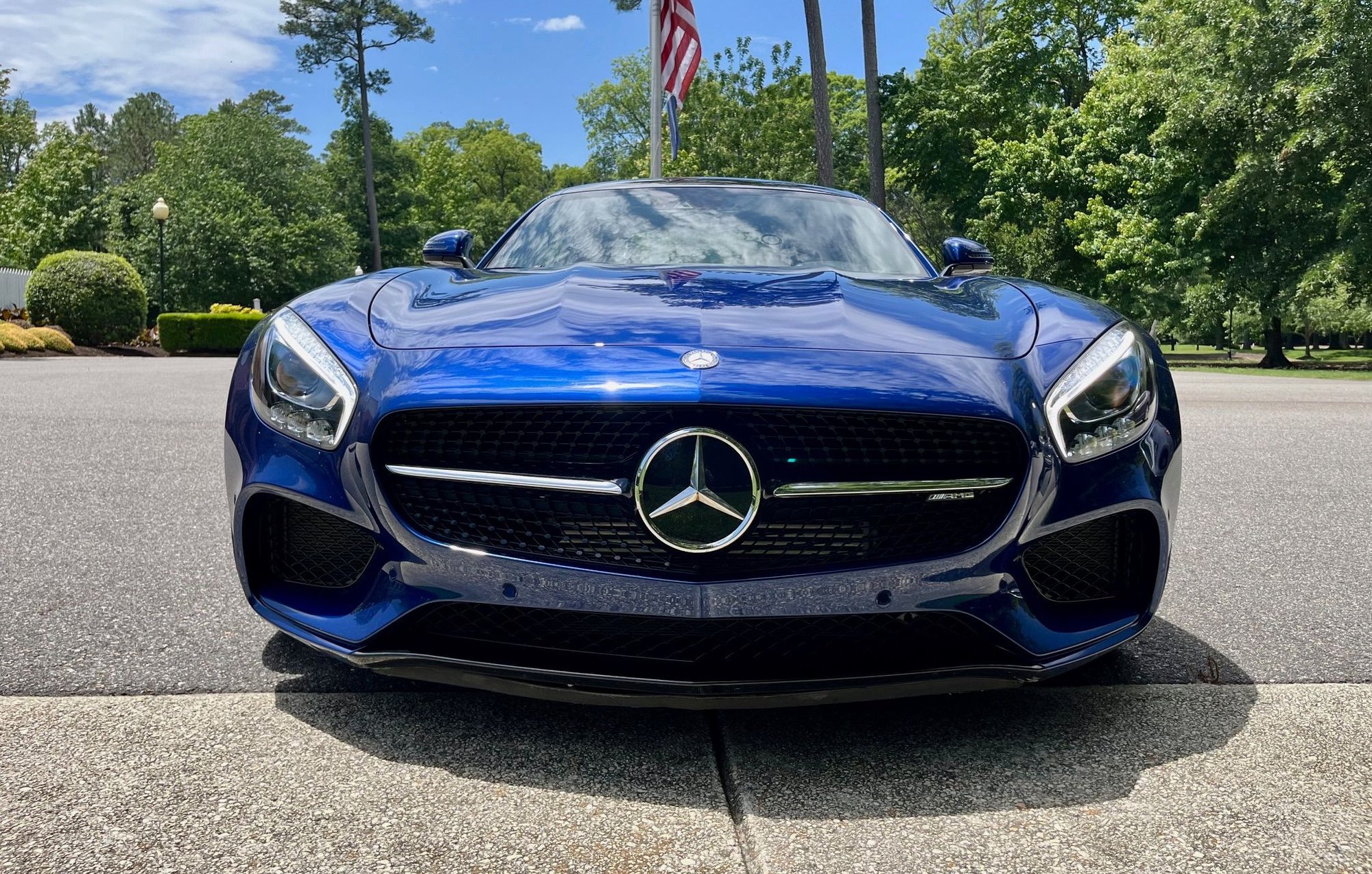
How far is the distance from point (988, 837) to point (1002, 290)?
1509 millimetres

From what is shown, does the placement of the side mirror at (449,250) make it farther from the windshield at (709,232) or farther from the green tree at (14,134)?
the green tree at (14,134)

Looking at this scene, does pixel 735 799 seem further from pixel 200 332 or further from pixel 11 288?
pixel 11 288

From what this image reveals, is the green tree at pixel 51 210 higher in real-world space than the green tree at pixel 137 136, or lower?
lower

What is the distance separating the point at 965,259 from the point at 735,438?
1846mm

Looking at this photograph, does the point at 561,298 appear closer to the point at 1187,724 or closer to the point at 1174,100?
the point at 1187,724

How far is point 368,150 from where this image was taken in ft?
168

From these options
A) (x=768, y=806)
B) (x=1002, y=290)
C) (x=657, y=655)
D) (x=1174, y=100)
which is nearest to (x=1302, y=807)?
(x=768, y=806)

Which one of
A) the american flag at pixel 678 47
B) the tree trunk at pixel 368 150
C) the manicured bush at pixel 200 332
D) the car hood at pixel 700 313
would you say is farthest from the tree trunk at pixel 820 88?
the tree trunk at pixel 368 150

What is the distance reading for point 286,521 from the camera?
88.3 inches

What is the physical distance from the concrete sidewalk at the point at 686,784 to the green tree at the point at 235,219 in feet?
141

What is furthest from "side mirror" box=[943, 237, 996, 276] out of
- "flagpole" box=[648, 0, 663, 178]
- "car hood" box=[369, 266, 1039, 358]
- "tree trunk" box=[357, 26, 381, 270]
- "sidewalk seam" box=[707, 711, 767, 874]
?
"tree trunk" box=[357, 26, 381, 270]

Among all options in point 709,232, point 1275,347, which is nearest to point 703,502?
point 709,232

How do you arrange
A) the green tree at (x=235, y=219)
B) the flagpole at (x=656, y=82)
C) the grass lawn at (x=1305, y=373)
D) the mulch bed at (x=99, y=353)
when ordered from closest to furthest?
the flagpole at (x=656, y=82) → the grass lawn at (x=1305, y=373) → the mulch bed at (x=99, y=353) → the green tree at (x=235, y=219)

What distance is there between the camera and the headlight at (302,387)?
2121 millimetres
